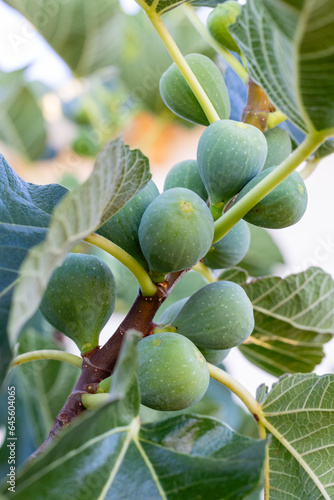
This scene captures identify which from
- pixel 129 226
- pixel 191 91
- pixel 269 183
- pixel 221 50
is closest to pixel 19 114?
pixel 221 50

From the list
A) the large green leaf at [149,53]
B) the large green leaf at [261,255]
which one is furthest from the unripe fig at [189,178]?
the large green leaf at [149,53]

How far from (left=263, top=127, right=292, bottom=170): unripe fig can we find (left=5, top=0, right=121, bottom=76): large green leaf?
71 cm

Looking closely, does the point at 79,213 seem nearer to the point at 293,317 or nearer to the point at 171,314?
A: the point at 171,314

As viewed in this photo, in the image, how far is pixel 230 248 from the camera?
0.87 m

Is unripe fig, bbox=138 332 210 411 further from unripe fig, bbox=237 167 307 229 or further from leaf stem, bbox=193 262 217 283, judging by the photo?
leaf stem, bbox=193 262 217 283

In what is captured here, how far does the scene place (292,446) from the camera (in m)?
0.82

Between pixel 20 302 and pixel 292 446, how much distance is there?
54 centimetres

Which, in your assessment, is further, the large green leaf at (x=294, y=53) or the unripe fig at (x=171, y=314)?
the unripe fig at (x=171, y=314)

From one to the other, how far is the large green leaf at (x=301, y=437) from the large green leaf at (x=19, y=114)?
1.56 metres

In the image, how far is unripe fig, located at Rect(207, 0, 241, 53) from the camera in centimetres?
90

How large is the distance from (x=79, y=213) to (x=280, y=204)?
12.5 inches

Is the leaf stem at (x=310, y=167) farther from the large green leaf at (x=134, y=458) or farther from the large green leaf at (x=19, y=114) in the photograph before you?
the large green leaf at (x=19, y=114)

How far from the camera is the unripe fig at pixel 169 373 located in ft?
2.09

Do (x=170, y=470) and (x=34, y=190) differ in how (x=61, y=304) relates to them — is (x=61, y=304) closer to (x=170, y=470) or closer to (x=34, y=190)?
(x=34, y=190)
